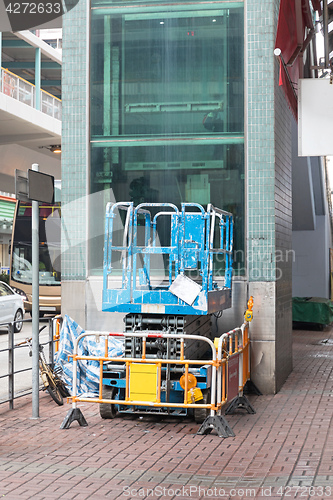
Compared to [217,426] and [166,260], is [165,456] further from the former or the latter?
[166,260]

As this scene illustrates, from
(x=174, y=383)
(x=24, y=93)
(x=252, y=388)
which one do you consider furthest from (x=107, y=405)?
(x=24, y=93)

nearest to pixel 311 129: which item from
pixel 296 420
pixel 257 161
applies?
pixel 257 161

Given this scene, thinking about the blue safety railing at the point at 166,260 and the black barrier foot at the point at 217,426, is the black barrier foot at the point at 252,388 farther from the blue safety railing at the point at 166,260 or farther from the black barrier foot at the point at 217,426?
the black barrier foot at the point at 217,426

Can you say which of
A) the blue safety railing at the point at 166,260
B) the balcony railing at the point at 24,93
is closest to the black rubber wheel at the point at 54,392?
the blue safety railing at the point at 166,260

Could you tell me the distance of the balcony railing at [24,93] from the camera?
77.1ft

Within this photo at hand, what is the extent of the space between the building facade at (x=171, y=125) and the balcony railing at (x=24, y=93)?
13187 millimetres

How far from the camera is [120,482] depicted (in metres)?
5.80

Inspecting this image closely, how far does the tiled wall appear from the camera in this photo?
10.7 metres

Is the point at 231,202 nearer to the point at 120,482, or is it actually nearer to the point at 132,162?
the point at 132,162

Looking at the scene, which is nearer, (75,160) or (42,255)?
(75,160)

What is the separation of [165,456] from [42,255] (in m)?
18.7

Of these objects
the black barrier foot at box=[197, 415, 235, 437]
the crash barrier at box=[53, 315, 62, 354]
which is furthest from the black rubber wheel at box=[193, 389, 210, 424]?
the crash barrier at box=[53, 315, 62, 354]

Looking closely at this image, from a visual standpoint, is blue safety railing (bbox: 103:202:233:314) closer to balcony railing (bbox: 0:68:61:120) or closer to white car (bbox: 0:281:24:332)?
white car (bbox: 0:281:24:332)

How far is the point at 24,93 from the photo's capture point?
24719mm
